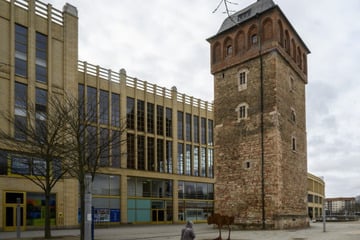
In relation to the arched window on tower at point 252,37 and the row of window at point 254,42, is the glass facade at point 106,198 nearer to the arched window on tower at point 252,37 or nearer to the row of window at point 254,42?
the row of window at point 254,42

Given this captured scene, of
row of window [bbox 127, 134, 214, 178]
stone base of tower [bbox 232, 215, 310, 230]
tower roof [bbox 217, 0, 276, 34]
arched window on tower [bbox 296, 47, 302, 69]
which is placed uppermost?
tower roof [bbox 217, 0, 276, 34]

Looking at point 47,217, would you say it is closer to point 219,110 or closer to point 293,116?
point 219,110

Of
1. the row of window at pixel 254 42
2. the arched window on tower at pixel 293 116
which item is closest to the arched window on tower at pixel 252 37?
the row of window at pixel 254 42

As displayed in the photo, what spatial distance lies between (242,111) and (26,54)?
19.1 meters

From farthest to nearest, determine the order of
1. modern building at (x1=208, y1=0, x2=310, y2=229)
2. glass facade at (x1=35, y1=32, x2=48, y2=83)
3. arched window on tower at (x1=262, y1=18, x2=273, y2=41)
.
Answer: glass facade at (x1=35, y1=32, x2=48, y2=83)
arched window on tower at (x1=262, y1=18, x2=273, y2=41)
modern building at (x1=208, y1=0, x2=310, y2=229)

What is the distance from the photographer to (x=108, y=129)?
114 ft

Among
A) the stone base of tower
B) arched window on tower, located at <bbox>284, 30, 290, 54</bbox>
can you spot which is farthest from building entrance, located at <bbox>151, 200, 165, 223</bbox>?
arched window on tower, located at <bbox>284, 30, 290, 54</bbox>

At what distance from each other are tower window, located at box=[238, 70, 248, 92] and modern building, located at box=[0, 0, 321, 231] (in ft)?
0.26

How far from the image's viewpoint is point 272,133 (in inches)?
1319

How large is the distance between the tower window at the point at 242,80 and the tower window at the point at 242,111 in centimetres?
138

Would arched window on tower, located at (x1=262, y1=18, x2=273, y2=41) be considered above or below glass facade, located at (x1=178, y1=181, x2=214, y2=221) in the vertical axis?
above

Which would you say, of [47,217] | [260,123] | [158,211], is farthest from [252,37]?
[158,211]

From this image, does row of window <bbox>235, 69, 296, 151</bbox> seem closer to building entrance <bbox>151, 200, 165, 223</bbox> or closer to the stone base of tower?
the stone base of tower

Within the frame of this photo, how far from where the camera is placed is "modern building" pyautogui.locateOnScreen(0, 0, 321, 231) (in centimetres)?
3403
